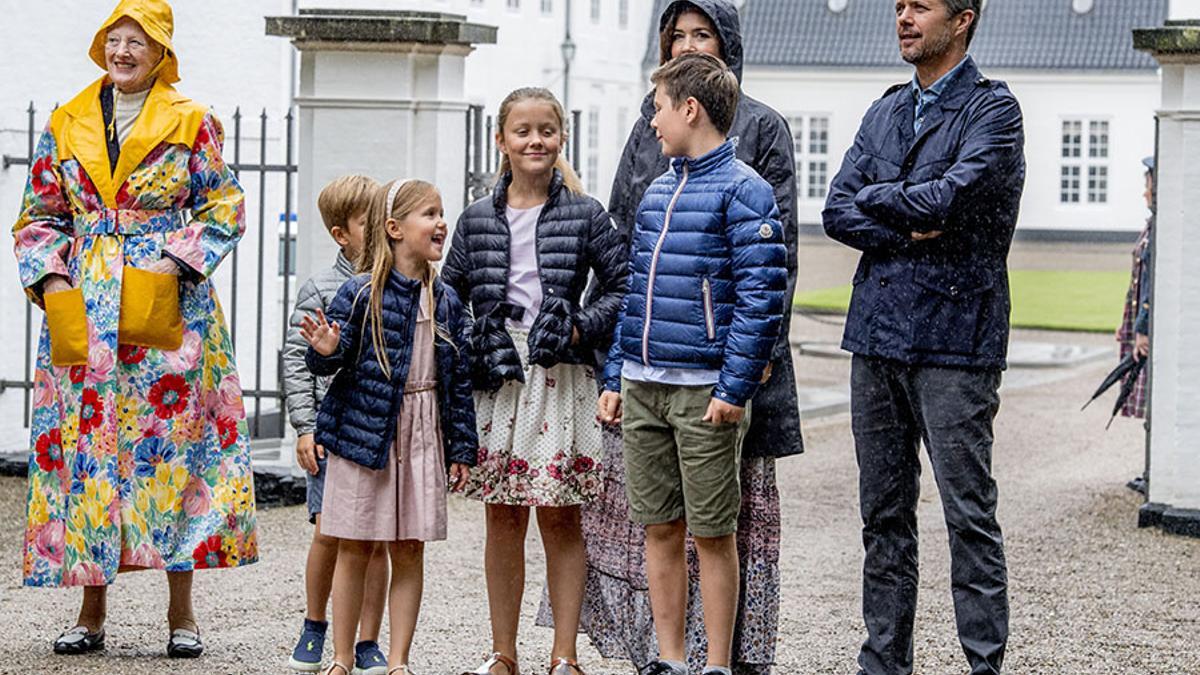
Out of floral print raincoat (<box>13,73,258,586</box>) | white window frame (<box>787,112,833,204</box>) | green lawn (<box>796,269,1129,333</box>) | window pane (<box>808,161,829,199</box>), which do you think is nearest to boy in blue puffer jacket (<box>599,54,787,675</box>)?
floral print raincoat (<box>13,73,258,586</box>)

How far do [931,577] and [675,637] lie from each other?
2.77 metres

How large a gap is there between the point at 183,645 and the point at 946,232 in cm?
268

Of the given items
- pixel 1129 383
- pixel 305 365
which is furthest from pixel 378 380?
pixel 1129 383

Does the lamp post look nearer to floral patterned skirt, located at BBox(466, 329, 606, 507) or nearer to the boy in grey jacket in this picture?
the boy in grey jacket

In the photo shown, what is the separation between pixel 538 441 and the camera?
6.32m

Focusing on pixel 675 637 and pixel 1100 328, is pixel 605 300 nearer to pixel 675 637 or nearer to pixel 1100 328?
pixel 675 637

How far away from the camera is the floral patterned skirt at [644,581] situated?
245 inches

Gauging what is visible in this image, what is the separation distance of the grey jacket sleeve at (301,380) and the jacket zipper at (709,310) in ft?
4.02

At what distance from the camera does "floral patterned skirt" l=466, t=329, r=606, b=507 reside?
6301mm

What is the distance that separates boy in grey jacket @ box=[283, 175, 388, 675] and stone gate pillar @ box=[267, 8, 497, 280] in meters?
3.33

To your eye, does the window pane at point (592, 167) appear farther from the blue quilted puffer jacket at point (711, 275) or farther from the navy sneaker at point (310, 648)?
the blue quilted puffer jacket at point (711, 275)

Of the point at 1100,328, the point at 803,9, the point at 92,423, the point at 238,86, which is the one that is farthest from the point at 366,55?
the point at 803,9

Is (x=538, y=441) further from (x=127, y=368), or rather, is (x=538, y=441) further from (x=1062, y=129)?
(x=1062, y=129)

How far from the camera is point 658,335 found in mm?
5895
